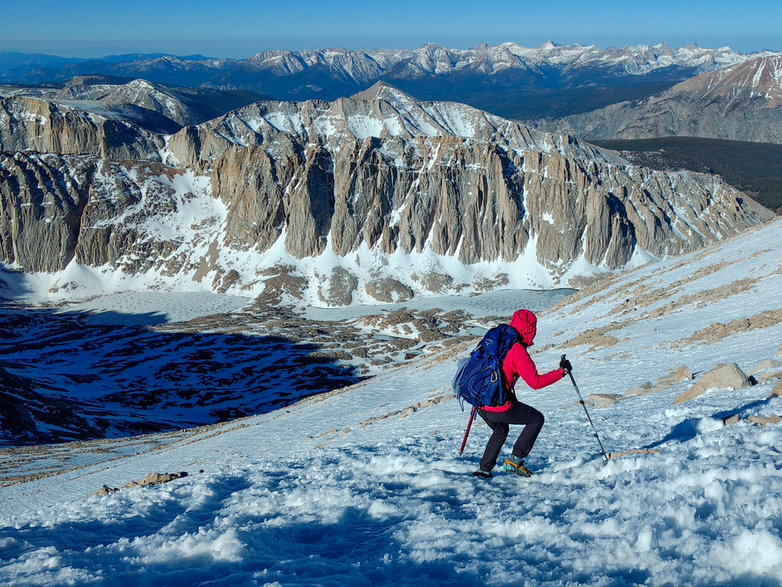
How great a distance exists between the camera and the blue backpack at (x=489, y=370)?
9.24m

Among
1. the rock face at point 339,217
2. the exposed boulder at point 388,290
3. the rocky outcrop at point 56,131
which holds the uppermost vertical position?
the rocky outcrop at point 56,131

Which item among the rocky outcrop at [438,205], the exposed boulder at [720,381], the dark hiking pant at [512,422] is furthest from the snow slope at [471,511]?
the rocky outcrop at [438,205]

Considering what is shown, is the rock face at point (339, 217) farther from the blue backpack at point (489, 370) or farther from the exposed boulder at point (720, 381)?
the blue backpack at point (489, 370)

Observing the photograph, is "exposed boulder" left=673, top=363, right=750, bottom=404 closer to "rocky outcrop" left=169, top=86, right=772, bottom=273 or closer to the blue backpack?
the blue backpack

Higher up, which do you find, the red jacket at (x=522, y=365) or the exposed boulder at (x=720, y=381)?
the red jacket at (x=522, y=365)

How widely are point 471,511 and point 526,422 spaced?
197 cm

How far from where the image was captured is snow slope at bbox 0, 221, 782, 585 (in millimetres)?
6383

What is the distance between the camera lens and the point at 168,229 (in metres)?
128

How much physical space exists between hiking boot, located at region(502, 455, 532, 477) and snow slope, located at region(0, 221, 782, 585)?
0.68ft

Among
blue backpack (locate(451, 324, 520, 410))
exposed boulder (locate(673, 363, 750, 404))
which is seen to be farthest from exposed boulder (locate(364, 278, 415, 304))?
blue backpack (locate(451, 324, 520, 410))

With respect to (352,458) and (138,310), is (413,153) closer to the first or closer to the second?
(138,310)

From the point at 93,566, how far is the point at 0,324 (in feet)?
349

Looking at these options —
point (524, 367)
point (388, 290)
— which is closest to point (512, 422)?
point (524, 367)

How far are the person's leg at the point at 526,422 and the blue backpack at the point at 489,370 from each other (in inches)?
13.6
